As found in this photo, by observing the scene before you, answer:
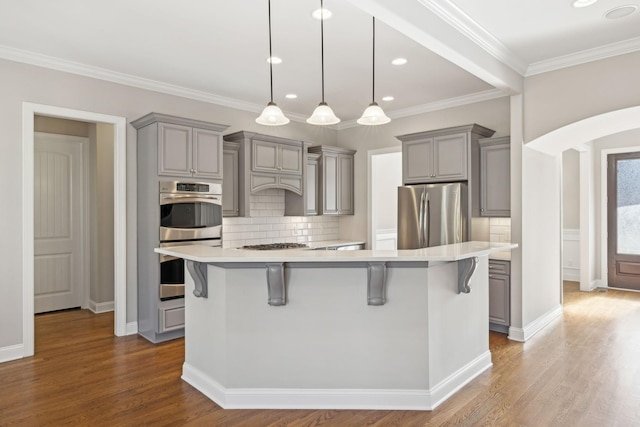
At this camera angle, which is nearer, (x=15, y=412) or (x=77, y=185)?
(x=15, y=412)

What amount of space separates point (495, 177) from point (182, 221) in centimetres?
347

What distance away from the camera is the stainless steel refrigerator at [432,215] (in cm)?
473

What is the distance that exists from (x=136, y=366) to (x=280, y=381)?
1559 millimetres

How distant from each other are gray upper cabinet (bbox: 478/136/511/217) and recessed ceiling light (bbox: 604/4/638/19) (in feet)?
5.01

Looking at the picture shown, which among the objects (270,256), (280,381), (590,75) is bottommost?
(280,381)

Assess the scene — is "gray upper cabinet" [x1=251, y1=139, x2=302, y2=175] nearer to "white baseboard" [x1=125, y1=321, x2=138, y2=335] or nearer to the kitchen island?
"white baseboard" [x1=125, y1=321, x2=138, y2=335]

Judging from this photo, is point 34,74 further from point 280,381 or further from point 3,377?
point 280,381

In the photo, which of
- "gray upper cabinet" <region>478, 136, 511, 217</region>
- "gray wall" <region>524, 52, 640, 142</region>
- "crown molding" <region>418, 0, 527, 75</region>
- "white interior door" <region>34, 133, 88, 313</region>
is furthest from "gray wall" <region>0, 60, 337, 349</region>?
"gray wall" <region>524, 52, 640, 142</region>

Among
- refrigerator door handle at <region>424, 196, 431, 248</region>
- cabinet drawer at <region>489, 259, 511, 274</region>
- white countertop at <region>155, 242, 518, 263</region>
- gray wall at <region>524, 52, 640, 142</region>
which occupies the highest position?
gray wall at <region>524, 52, 640, 142</region>

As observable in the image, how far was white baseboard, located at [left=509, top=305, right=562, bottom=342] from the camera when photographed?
4.31 meters

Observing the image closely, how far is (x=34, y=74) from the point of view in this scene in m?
3.97

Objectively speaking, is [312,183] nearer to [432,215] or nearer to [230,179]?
[230,179]

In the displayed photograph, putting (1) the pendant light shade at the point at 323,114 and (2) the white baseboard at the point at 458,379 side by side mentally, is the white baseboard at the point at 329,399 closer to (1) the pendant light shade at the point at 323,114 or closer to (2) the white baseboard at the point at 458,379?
(2) the white baseboard at the point at 458,379

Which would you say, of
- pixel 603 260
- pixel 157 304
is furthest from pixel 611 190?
pixel 157 304
